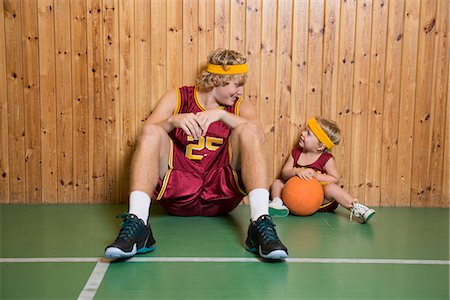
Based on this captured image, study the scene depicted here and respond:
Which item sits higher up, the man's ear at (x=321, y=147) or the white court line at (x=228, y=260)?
the man's ear at (x=321, y=147)

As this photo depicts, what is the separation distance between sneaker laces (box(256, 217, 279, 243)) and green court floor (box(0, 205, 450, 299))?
0.14 meters

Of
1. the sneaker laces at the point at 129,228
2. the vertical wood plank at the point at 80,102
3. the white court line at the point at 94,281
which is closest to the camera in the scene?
the white court line at the point at 94,281

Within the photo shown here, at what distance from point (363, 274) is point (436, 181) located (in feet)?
6.75

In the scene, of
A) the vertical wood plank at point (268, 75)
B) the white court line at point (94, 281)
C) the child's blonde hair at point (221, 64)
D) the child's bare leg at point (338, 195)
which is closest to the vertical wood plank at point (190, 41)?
the child's blonde hair at point (221, 64)

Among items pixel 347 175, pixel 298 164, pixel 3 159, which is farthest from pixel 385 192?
pixel 3 159

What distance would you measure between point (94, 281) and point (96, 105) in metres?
2.10

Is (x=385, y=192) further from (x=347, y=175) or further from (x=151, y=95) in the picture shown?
(x=151, y=95)

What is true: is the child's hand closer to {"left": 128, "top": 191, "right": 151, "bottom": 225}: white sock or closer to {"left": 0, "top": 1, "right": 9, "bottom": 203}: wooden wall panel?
{"left": 128, "top": 191, "right": 151, "bottom": 225}: white sock

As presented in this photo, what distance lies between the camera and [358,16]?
4.74m

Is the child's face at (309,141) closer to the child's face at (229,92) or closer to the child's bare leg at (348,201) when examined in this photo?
the child's bare leg at (348,201)

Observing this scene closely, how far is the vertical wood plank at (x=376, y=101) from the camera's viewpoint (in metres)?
4.75

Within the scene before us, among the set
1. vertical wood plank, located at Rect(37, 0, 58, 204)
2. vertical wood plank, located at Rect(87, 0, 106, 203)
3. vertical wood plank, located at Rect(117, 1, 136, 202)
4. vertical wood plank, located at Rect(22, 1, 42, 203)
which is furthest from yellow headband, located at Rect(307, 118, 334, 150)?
vertical wood plank, located at Rect(22, 1, 42, 203)

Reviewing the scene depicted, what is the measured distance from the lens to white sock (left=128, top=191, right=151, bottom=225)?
3.44 metres

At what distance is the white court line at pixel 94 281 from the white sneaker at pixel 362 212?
1891mm
